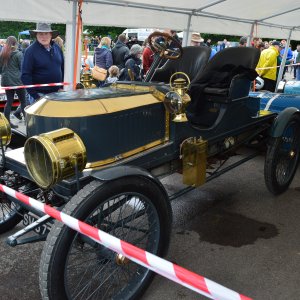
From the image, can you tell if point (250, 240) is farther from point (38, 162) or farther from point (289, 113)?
point (38, 162)

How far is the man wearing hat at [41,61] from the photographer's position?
4.52m

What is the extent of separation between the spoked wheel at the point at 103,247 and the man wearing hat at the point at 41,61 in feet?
9.55

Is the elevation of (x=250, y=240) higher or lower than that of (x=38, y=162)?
lower

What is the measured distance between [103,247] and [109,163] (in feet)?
1.68

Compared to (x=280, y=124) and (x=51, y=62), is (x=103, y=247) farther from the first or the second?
(x=51, y=62)

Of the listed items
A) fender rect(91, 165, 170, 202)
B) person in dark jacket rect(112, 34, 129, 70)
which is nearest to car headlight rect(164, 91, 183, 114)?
fender rect(91, 165, 170, 202)

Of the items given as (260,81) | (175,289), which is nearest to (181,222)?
(175,289)

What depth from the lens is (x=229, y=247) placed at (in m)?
2.84

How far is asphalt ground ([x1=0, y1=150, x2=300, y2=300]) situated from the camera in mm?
2365

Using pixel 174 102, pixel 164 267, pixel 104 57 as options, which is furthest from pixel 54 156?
pixel 104 57

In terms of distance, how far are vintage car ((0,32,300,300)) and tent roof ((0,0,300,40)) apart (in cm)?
203

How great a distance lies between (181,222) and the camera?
3.25m

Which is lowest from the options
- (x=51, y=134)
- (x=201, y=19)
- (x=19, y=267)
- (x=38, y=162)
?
(x=19, y=267)

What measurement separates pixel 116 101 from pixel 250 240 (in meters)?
1.59
